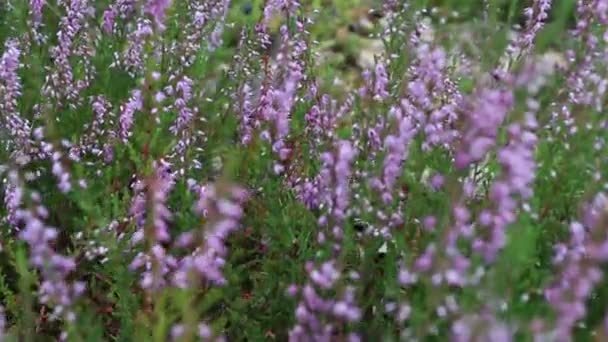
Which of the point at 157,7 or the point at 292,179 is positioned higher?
the point at 157,7

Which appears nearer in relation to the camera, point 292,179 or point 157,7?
point 157,7

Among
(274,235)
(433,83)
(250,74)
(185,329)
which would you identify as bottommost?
(185,329)

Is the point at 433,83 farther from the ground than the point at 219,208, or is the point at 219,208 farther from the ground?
the point at 433,83

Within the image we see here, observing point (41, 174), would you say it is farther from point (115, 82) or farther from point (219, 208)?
point (219, 208)

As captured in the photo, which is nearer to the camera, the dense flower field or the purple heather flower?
the dense flower field

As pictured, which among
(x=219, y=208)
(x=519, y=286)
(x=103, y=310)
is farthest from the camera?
(x=103, y=310)

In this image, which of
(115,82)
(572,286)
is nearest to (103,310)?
(115,82)

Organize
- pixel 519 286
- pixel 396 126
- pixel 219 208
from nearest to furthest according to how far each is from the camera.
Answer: pixel 219 208
pixel 519 286
pixel 396 126

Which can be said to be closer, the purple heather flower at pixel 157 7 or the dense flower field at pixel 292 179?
the dense flower field at pixel 292 179
